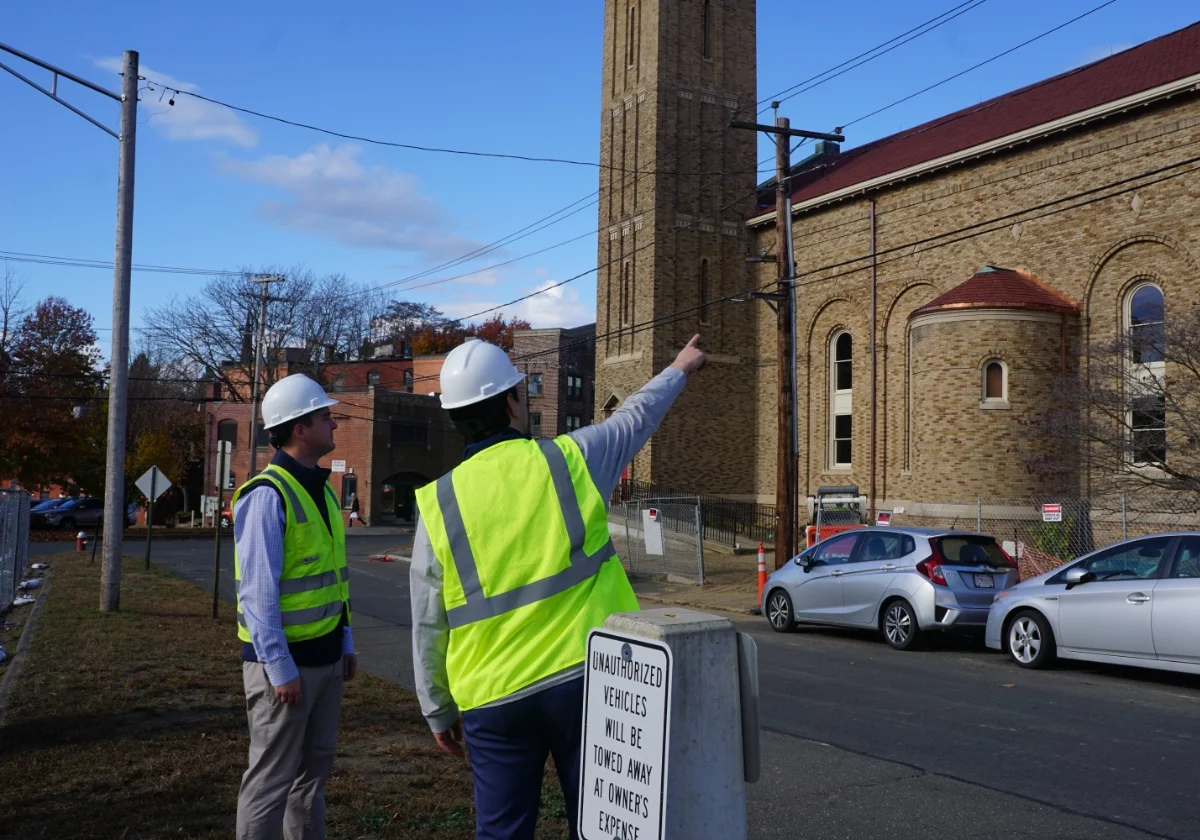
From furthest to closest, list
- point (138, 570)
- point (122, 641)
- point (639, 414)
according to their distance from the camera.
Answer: point (138, 570) → point (122, 641) → point (639, 414)

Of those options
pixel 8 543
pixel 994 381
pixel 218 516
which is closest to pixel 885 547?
pixel 218 516

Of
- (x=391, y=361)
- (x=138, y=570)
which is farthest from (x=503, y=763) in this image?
(x=391, y=361)

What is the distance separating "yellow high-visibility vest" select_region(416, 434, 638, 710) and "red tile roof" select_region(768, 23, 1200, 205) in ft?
88.0

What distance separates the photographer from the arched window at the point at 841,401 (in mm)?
35844

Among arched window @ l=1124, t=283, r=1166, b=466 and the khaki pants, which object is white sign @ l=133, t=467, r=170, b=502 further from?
arched window @ l=1124, t=283, r=1166, b=466

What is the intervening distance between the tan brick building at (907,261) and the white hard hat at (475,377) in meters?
18.7

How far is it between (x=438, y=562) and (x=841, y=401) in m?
33.9

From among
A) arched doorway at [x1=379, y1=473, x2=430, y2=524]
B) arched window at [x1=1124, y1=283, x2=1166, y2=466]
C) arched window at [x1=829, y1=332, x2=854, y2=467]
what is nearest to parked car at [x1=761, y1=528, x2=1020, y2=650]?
arched window at [x1=1124, y1=283, x2=1166, y2=466]

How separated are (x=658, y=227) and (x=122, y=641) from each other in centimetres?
2799

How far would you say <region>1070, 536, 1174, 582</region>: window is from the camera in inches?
430

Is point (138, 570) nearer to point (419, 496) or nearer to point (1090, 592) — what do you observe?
point (1090, 592)

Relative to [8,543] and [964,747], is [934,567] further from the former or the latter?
[8,543]

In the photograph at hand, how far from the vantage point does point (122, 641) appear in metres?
12.1

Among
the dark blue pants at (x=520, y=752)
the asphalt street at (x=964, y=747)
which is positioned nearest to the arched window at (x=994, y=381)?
the asphalt street at (x=964, y=747)
